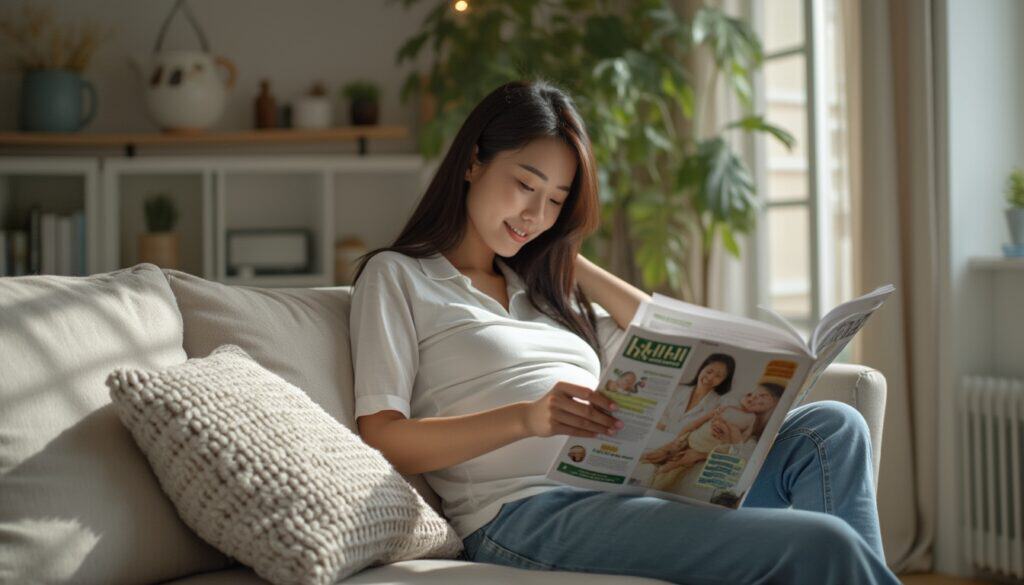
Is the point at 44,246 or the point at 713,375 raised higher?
the point at 44,246

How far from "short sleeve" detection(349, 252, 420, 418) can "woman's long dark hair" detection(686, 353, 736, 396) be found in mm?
506

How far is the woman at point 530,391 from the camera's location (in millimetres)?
1381

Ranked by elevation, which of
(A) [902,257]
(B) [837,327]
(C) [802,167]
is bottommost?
(B) [837,327]

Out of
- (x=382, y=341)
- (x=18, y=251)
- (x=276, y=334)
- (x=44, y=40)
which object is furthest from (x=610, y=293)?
(x=44, y=40)

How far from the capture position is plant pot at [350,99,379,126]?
4281 mm

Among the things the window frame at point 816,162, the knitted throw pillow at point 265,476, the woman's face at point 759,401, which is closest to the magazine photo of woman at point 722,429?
the woman's face at point 759,401

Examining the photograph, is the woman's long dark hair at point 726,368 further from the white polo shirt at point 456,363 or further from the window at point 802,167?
the window at point 802,167

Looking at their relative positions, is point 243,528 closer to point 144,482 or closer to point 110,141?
point 144,482

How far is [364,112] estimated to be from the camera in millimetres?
4293

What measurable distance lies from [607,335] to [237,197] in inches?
105

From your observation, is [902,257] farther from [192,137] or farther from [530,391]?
[192,137]

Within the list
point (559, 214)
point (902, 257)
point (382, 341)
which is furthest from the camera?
point (902, 257)

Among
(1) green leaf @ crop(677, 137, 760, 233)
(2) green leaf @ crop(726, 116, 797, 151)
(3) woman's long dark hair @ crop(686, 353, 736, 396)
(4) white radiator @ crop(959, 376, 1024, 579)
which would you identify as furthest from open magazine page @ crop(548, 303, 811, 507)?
(2) green leaf @ crop(726, 116, 797, 151)

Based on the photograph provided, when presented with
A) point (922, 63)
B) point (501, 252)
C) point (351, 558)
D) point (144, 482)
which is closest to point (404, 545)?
point (351, 558)
